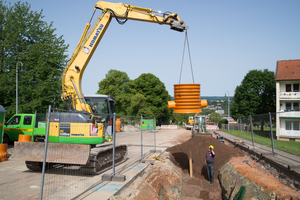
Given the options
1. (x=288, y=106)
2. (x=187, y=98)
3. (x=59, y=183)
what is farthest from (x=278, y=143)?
(x=288, y=106)

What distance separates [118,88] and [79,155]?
44.9m

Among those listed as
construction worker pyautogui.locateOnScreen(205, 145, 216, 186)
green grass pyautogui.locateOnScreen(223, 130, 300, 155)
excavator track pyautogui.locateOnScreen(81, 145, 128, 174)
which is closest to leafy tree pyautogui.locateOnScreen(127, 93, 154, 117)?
green grass pyautogui.locateOnScreen(223, 130, 300, 155)

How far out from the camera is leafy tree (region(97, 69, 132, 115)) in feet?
157

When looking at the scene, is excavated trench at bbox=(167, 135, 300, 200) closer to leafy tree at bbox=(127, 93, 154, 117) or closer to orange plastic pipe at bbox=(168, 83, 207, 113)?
orange plastic pipe at bbox=(168, 83, 207, 113)

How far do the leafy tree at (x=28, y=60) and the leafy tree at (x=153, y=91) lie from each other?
93.9 ft

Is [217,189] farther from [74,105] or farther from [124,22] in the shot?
[124,22]

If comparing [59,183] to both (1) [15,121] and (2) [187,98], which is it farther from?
(1) [15,121]

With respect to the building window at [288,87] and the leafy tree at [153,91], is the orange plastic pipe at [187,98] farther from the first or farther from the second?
the leafy tree at [153,91]

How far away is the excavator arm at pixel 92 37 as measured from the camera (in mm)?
10281

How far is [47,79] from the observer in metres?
19.6

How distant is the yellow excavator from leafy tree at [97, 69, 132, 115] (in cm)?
→ 3505

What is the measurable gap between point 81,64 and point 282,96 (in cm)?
2650

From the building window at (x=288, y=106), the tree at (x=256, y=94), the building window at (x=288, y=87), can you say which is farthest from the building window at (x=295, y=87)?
the tree at (x=256, y=94)

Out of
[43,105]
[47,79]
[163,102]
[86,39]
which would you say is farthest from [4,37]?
[163,102]
